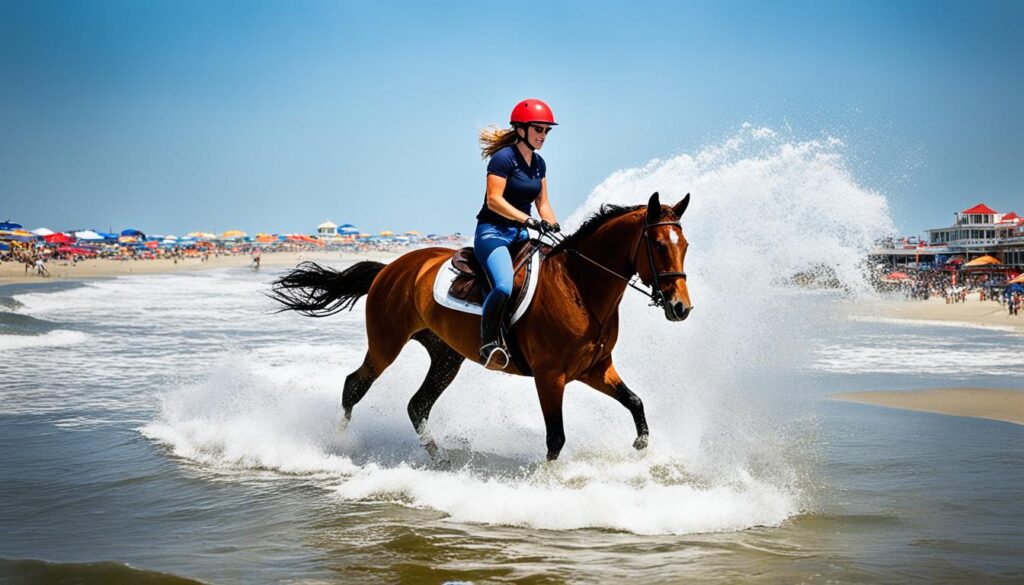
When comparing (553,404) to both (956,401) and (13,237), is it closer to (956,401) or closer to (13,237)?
(956,401)

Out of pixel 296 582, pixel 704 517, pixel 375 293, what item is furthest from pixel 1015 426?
pixel 296 582

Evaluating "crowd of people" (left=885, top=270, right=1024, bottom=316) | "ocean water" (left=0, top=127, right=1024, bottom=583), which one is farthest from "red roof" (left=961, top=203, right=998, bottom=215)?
"ocean water" (left=0, top=127, right=1024, bottom=583)

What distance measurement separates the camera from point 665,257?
6504mm

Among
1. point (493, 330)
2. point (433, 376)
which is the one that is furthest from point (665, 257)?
point (433, 376)

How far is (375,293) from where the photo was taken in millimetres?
9156

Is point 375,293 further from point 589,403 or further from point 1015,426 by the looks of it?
point 1015,426

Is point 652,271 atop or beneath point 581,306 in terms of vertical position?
atop

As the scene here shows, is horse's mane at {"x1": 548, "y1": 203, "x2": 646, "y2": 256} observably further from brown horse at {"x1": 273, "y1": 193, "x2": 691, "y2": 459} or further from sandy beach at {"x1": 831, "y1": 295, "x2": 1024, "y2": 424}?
sandy beach at {"x1": 831, "y1": 295, "x2": 1024, "y2": 424}

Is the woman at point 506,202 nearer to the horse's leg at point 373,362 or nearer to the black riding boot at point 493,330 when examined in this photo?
the black riding boot at point 493,330

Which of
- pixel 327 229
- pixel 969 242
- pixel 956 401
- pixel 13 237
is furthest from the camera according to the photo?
pixel 327 229

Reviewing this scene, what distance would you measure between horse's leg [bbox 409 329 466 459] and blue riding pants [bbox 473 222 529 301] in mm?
1368

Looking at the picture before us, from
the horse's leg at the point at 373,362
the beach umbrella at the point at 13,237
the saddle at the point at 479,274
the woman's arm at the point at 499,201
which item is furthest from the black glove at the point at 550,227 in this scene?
the beach umbrella at the point at 13,237

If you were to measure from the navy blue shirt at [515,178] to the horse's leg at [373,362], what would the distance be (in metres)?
1.80

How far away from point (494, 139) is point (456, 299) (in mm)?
1444
